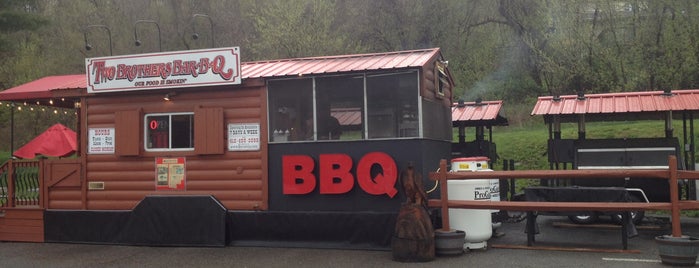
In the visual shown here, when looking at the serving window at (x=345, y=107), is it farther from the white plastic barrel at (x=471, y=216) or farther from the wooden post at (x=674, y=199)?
the wooden post at (x=674, y=199)

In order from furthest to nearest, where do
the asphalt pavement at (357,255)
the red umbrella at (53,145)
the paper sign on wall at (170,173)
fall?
the red umbrella at (53,145) → the paper sign on wall at (170,173) → the asphalt pavement at (357,255)

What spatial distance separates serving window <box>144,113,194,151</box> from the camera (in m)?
9.86

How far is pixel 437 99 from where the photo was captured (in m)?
9.79

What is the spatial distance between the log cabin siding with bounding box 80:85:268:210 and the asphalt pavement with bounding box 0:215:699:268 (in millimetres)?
846

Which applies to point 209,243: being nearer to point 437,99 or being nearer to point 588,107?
point 437,99

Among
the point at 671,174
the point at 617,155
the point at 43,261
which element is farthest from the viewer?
the point at 617,155

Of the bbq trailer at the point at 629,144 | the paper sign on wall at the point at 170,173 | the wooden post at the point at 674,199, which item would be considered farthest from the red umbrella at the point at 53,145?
the wooden post at the point at 674,199

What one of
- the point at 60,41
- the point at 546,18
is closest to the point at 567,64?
the point at 546,18

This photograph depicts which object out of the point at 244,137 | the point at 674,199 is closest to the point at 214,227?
the point at 244,137

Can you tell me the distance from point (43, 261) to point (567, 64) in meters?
20.1

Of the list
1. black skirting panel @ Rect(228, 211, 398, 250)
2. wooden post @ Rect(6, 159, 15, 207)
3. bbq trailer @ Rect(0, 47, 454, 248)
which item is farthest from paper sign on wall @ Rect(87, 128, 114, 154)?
black skirting panel @ Rect(228, 211, 398, 250)

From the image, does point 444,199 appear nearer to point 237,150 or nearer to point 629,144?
point 237,150

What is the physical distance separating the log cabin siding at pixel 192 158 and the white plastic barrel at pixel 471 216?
2.99 metres

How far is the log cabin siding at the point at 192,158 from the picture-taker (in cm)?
947
